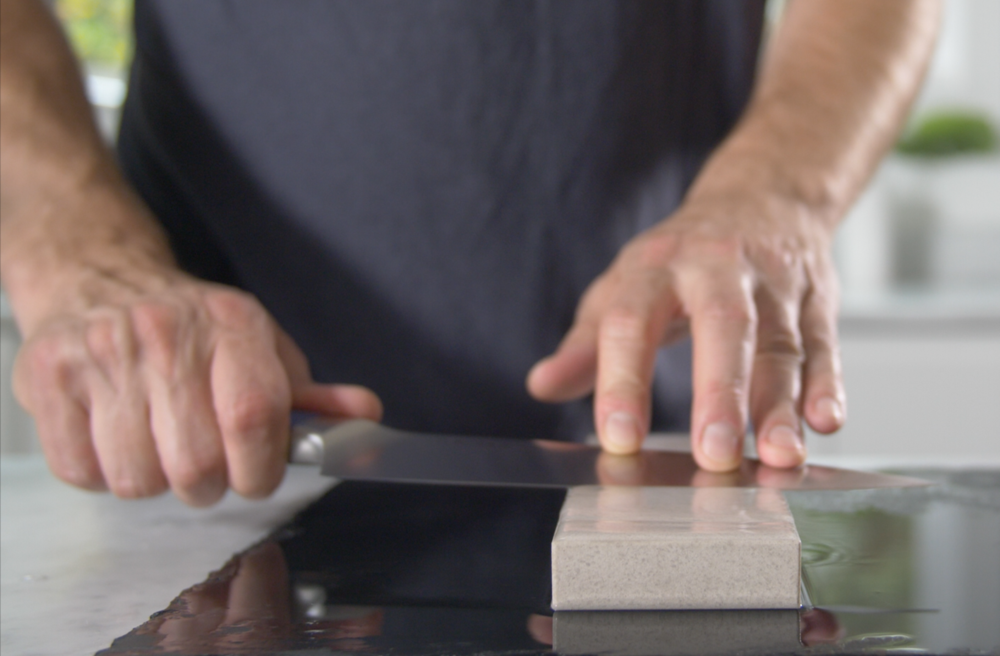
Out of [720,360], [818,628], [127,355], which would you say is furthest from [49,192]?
[818,628]

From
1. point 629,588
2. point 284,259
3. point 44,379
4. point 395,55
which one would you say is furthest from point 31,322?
point 629,588

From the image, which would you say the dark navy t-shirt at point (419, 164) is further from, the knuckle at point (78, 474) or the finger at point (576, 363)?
the knuckle at point (78, 474)

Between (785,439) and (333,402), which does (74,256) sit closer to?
(333,402)

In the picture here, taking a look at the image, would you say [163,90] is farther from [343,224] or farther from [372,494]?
[372,494]

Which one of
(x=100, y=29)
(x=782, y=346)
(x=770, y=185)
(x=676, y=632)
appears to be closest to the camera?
(x=676, y=632)

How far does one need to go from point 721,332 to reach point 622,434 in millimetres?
102

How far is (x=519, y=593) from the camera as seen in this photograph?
48cm

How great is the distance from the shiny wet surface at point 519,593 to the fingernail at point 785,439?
0.05m

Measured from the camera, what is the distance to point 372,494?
74 cm

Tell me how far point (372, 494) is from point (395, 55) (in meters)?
0.39

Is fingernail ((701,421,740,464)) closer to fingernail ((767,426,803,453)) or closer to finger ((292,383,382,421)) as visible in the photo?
fingernail ((767,426,803,453))

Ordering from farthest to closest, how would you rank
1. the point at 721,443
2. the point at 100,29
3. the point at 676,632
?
the point at 100,29
the point at 721,443
the point at 676,632

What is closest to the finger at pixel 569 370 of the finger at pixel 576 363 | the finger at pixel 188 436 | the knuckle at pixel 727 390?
the finger at pixel 576 363

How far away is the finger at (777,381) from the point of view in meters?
0.62
